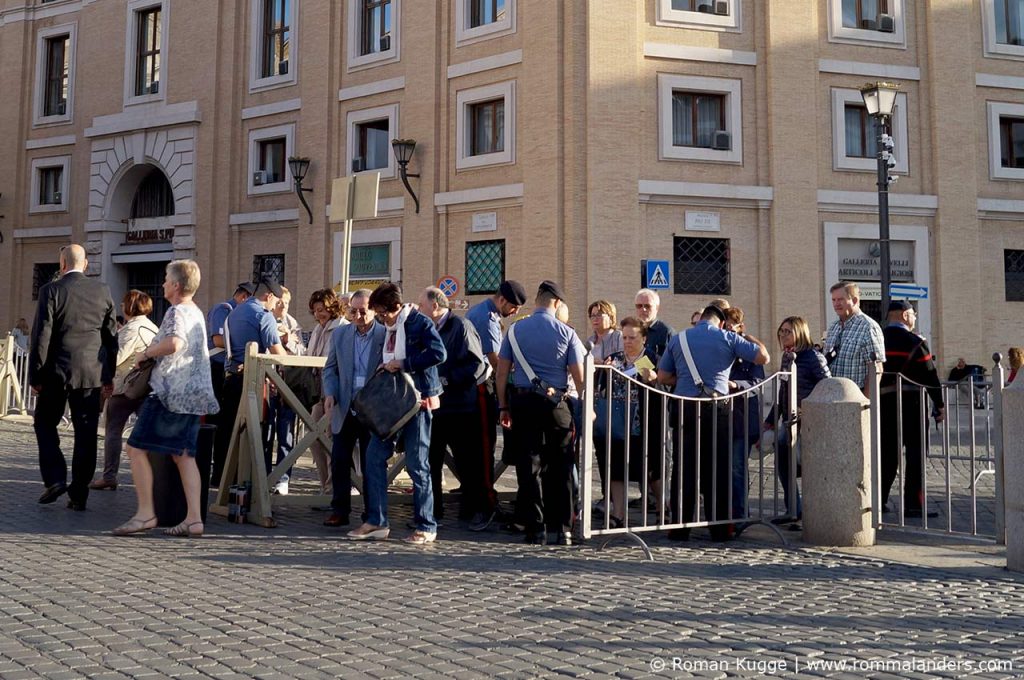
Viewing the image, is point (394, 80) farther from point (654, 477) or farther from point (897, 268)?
point (654, 477)

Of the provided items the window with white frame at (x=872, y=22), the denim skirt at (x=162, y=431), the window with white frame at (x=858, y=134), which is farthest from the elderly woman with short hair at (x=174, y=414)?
the window with white frame at (x=872, y=22)

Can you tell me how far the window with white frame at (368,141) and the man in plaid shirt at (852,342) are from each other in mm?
16594

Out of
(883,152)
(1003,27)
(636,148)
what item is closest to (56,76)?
(636,148)

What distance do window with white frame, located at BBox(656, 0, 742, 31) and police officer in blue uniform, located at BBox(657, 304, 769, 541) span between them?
15.2 metres

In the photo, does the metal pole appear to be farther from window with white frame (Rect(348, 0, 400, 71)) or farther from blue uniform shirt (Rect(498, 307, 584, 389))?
window with white frame (Rect(348, 0, 400, 71))

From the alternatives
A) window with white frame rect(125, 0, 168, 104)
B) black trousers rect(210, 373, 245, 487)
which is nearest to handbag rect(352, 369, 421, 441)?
black trousers rect(210, 373, 245, 487)

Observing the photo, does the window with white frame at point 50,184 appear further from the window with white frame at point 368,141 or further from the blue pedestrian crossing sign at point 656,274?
the blue pedestrian crossing sign at point 656,274

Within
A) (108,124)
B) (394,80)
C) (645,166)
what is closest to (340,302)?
(645,166)

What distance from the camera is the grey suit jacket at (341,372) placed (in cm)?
831

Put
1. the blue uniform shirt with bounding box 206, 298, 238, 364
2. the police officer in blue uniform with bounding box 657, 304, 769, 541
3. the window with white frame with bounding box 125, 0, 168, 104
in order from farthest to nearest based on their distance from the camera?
the window with white frame with bounding box 125, 0, 168, 104 → the blue uniform shirt with bounding box 206, 298, 238, 364 → the police officer in blue uniform with bounding box 657, 304, 769, 541

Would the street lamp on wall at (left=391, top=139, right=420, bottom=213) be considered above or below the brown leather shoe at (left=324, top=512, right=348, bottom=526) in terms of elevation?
above

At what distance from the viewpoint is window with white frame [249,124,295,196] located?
26656 millimetres

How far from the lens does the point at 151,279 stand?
3028 centimetres

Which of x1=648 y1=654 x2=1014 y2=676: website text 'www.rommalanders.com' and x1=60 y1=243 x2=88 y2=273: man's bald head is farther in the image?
x1=60 y1=243 x2=88 y2=273: man's bald head
